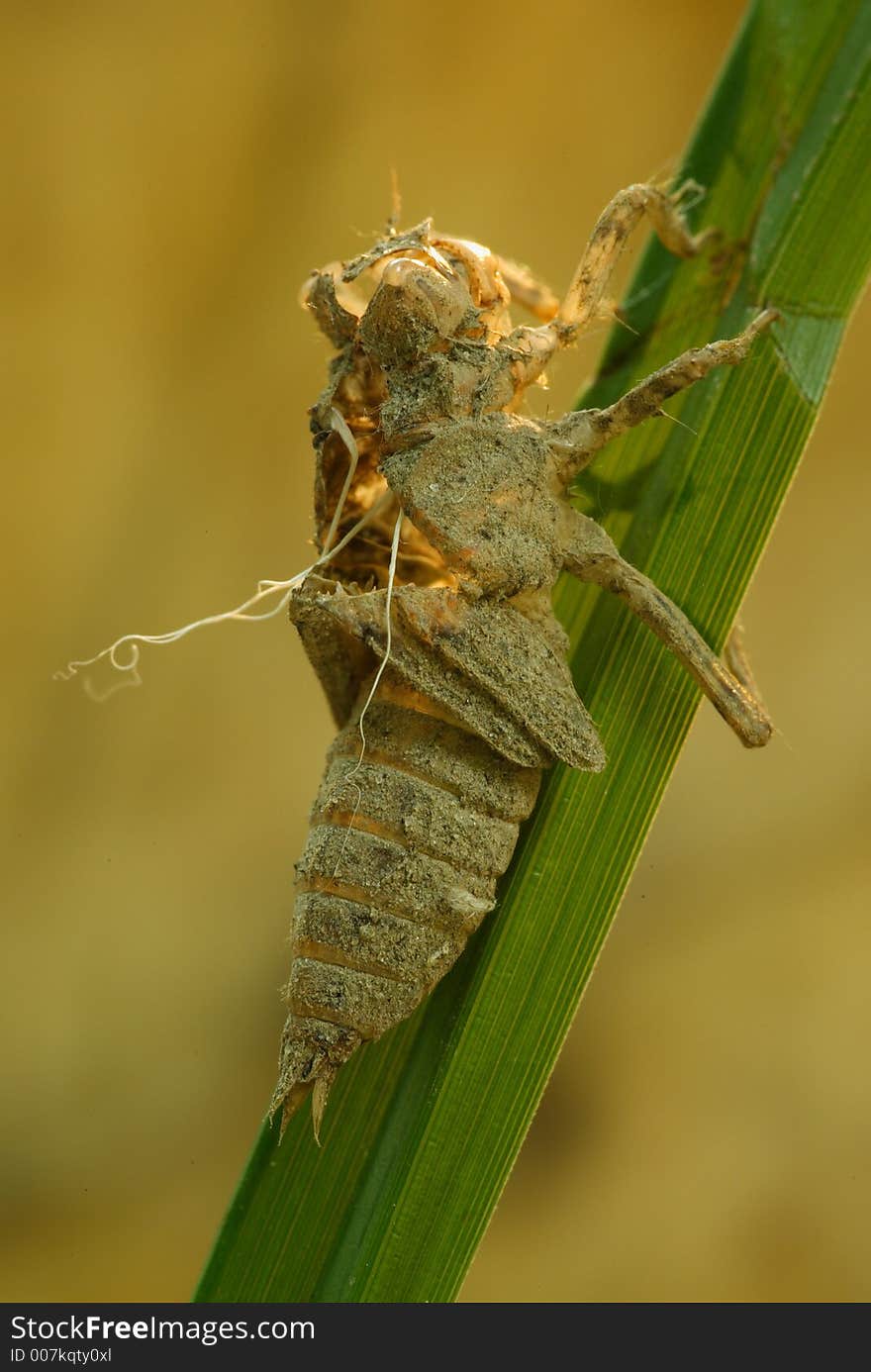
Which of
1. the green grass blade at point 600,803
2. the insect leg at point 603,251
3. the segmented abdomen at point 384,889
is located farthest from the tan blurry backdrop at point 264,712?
the segmented abdomen at point 384,889

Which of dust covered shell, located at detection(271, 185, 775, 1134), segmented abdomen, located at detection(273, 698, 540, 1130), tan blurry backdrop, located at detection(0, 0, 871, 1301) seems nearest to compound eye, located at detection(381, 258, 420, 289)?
dust covered shell, located at detection(271, 185, 775, 1134)

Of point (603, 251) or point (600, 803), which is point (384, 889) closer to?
point (600, 803)

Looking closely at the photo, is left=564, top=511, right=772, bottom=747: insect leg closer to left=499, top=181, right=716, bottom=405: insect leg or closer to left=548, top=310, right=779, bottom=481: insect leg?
left=548, top=310, right=779, bottom=481: insect leg

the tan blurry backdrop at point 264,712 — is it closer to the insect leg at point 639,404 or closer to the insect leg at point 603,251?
the insect leg at point 603,251

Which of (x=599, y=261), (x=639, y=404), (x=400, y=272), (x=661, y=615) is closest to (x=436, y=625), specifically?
(x=661, y=615)

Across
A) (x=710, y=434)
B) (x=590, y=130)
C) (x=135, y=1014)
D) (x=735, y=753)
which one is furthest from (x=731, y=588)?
(x=135, y=1014)

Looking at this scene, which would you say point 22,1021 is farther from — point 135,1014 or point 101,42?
point 101,42
